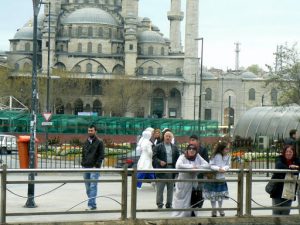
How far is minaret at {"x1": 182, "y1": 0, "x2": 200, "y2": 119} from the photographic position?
118 meters

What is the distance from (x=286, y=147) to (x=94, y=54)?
364 ft

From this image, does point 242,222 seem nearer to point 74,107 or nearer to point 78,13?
point 74,107

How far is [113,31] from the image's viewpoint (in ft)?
417

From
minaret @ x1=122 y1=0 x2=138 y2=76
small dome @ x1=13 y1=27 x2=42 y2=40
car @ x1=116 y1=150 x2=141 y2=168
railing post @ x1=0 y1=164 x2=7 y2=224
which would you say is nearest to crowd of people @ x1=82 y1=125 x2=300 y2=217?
railing post @ x1=0 y1=164 x2=7 y2=224

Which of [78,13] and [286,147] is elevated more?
[78,13]

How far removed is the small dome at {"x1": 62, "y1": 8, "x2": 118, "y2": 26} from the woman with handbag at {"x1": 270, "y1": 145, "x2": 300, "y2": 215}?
111680mm

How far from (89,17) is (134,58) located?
32.5ft

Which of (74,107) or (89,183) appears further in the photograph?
(74,107)

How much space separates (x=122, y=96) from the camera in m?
105

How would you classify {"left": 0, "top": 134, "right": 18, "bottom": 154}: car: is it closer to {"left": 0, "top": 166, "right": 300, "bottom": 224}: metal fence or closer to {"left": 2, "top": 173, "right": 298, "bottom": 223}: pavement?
{"left": 2, "top": 173, "right": 298, "bottom": 223}: pavement

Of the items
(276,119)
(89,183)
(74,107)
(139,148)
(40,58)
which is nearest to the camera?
(89,183)

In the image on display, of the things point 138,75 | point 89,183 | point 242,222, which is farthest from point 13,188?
point 138,75

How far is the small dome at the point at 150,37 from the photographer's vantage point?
129 metres

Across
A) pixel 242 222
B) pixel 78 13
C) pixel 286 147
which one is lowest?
pixel 242 222
